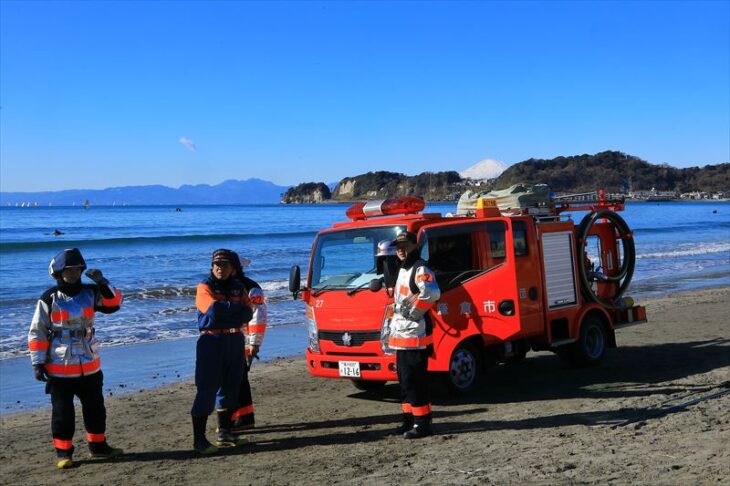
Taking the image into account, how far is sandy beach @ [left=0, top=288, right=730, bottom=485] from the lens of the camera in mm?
5840

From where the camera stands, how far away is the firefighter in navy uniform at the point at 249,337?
721cm

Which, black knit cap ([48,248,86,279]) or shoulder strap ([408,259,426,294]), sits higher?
black knit cap ([48,248,86,279])

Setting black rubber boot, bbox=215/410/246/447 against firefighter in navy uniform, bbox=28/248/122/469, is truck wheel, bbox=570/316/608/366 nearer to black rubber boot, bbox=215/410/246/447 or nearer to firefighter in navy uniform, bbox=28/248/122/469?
black rubber boot, bbox=215/410/246/447

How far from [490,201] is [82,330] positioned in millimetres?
5214

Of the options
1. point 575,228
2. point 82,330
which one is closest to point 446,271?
point 575,228

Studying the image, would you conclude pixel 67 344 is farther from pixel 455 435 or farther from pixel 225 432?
pixel 455 435

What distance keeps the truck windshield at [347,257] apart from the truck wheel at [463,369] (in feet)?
4.33

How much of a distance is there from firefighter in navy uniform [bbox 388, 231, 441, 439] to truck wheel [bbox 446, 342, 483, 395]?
1.46 metres

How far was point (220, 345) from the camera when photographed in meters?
6.87

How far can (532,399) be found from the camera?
883cm

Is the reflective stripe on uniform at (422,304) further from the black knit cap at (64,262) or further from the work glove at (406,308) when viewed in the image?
the black knit cap at (64,262)

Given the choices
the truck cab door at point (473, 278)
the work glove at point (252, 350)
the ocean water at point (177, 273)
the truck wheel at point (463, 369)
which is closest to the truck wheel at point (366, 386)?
the truck wheel at point (463, 369)

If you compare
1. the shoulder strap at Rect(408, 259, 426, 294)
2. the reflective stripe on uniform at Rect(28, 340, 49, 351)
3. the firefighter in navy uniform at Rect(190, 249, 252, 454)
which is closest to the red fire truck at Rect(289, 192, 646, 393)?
the shoulder strap at Rect(408, 259, 426, 294)

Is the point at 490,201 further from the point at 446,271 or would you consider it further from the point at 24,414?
the point at 24,414
